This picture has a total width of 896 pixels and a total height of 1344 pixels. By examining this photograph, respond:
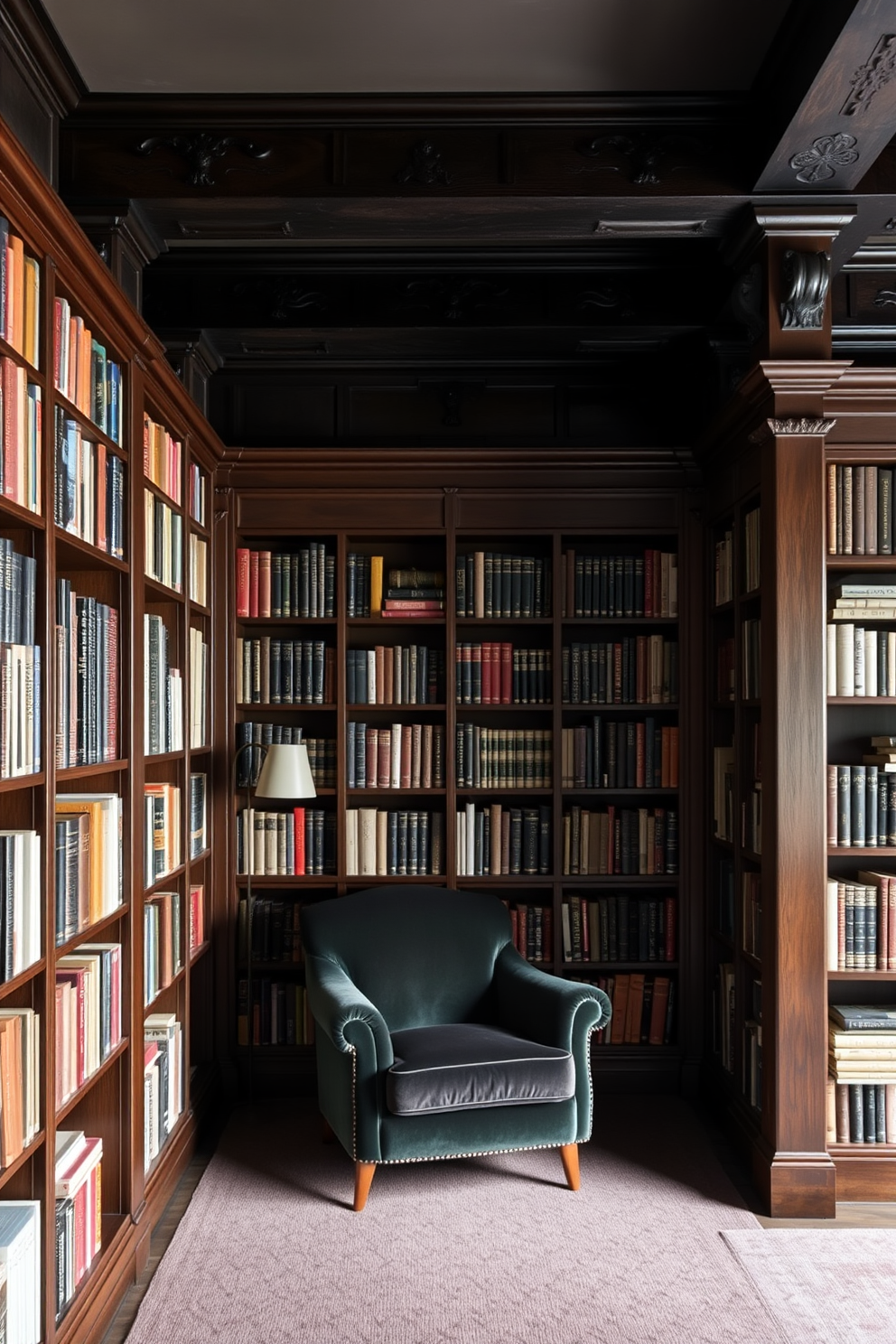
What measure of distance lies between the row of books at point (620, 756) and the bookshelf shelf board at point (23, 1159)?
8.97 ft

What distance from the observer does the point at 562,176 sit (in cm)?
317

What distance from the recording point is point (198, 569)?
426cm

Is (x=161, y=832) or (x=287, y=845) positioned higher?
(x=161, y=832)

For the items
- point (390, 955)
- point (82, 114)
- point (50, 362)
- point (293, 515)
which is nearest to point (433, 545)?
point (293, 515)

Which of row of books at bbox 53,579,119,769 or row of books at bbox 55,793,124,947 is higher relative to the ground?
row of books at bbox 53,579,119,769

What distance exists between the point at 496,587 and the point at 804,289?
171 centimetres

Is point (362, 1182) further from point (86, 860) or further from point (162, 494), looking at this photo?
point (162, 494)

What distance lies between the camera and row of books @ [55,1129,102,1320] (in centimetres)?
246

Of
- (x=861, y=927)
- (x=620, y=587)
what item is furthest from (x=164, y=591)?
(x=861, y=927)

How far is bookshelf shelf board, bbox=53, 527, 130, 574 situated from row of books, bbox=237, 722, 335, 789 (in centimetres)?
157

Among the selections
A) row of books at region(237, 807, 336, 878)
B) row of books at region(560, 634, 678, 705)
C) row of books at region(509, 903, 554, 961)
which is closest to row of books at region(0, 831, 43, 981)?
row of books at region(237, 807, 336, 878)

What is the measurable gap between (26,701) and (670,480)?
3.10 meters

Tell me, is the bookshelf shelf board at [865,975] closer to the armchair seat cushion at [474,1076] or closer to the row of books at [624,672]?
the armchair seat cushion at [474,1076]

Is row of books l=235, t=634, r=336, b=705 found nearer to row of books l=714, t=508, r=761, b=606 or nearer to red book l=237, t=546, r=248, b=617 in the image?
red book l=237, t=546, r=248, b=617
